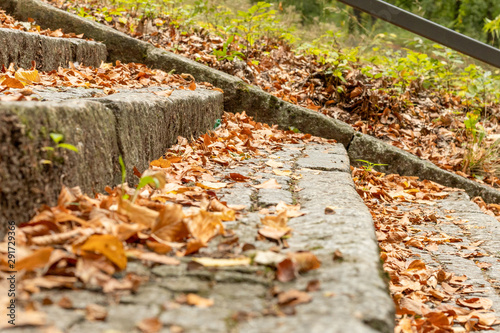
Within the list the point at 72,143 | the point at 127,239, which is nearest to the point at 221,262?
the point at 127,239

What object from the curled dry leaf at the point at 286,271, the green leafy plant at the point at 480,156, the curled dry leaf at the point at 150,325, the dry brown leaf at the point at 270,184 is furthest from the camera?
the green leafy plant at the point at 480,156

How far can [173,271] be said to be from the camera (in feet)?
3.40

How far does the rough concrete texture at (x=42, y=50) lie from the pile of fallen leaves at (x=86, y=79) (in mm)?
64

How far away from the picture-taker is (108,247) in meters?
1.00

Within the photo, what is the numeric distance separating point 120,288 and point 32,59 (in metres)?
2.03

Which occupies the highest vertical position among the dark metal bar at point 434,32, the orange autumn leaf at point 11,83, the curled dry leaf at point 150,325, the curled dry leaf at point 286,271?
the dark metal bar at point 434,32

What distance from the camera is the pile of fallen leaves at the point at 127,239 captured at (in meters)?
0.95

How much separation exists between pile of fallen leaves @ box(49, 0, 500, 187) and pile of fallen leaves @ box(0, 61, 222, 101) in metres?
0.77

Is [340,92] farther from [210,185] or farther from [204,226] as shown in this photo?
[204,226]

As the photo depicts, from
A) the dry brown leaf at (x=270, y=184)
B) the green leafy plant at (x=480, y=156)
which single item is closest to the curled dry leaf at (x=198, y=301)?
the dry brown leaf at (x=270, y=184)

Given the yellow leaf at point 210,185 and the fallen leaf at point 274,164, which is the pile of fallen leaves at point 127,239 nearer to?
the yellow leaf at point 210,185

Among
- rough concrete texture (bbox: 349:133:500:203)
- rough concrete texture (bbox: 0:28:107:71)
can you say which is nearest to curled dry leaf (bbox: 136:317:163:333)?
rough concrete texture (bbox: 0:28:107:71)

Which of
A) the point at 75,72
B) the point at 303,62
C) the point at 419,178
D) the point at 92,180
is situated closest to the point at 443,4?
the point at 303,62

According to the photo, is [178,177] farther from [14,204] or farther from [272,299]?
[272,299]
